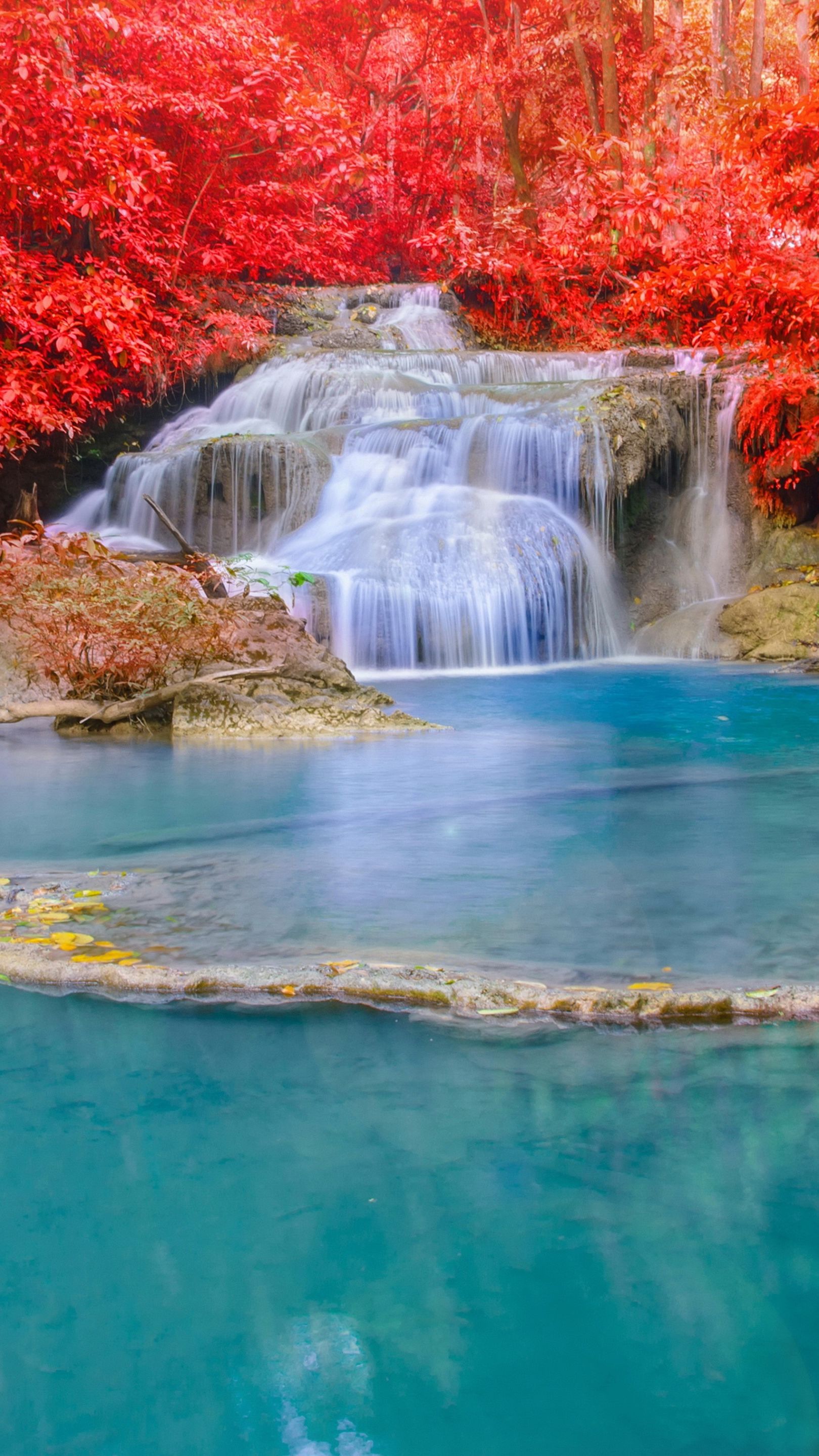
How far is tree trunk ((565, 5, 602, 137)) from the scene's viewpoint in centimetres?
1753

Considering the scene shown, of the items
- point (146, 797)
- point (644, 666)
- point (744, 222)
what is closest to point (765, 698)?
point (644, 666)

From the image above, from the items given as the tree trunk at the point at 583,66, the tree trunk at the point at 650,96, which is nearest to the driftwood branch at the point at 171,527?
the tree trunk at the point at 650,96

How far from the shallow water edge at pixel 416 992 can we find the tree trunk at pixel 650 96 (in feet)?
55.8

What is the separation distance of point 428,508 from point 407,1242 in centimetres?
1029

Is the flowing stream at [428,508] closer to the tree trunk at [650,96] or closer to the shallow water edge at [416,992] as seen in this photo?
the tree trunk at [650,96]

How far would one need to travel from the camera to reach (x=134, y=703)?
20.6 ft

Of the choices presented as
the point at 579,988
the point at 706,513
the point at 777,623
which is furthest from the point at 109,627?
the point at 706,513

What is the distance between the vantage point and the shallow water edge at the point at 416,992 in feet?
7.25

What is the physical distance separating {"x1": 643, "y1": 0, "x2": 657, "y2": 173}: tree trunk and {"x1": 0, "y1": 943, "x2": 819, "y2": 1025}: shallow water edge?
17.0m

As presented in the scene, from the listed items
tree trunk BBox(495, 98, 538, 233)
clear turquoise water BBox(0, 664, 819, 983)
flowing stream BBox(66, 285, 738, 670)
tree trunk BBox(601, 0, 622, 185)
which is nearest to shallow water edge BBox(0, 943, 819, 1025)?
clear turquoise water BBox(0, 664, 819, 983)

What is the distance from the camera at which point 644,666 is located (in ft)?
34.3

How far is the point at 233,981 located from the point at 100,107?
38.4 feet

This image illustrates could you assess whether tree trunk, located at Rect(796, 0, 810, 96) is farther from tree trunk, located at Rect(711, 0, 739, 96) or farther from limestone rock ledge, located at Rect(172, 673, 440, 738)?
limestone rock ledge, located at Rect(172, 673, 440, 738)

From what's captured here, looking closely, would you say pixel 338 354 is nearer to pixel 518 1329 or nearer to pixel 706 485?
pixel 706 485
